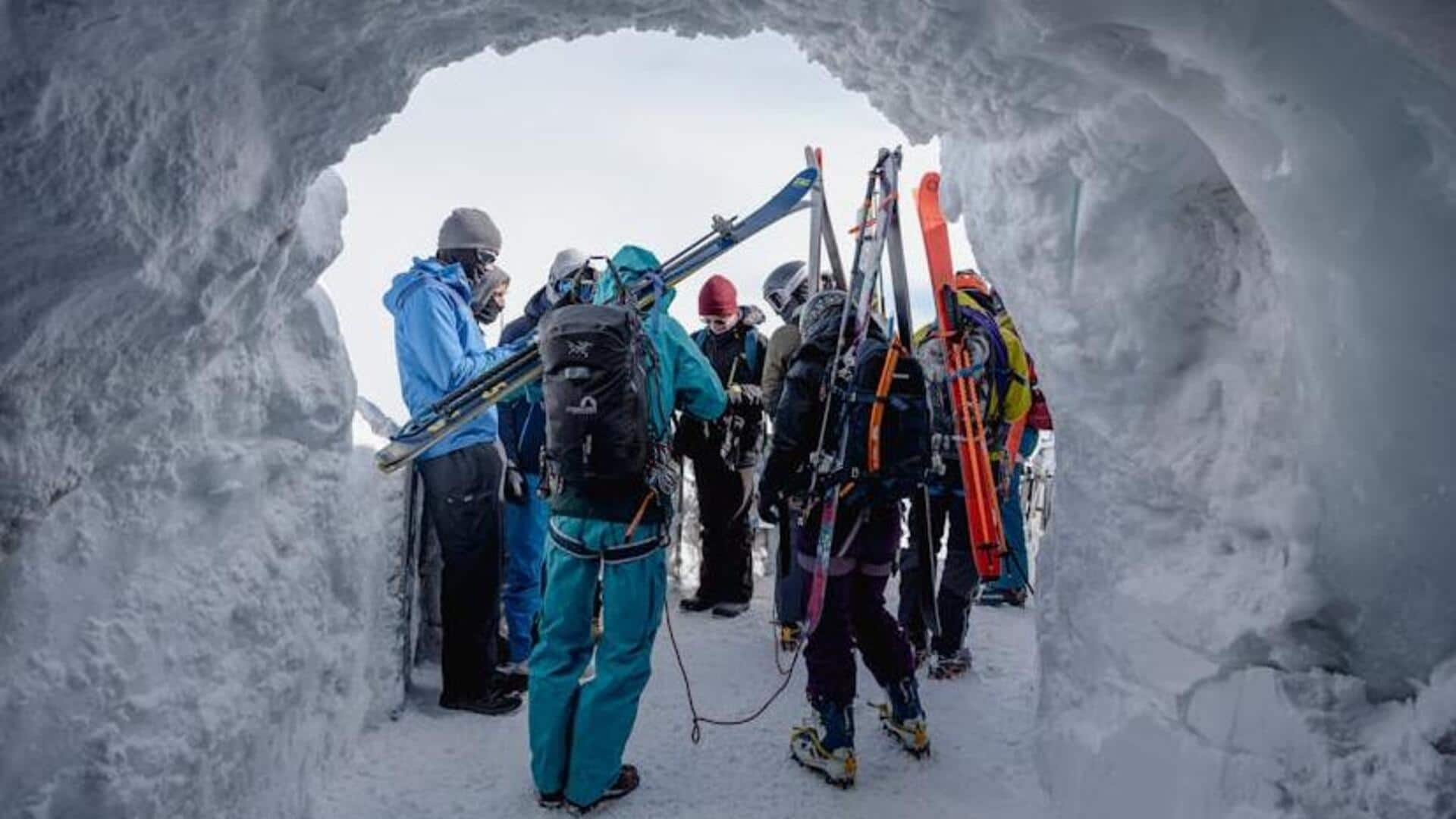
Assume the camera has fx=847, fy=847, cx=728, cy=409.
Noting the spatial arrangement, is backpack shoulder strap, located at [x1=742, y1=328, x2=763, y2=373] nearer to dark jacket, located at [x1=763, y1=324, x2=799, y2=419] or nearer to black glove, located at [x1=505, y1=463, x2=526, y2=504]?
dark jacket, located at [x1=763, y1=324, x2=799, y2=419]

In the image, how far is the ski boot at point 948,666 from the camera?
461 centimetres

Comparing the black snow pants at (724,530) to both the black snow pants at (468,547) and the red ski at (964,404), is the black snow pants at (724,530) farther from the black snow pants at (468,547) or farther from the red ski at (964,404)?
the black snow pants at (468,547)

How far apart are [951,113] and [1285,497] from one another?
1328 millimetres

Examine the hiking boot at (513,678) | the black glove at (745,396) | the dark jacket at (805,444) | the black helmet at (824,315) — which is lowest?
the hiking boot at (513,678)

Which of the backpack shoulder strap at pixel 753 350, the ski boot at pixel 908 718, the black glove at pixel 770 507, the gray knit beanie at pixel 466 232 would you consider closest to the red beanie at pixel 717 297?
→ the backpack shoulder strap at pixel 753 350

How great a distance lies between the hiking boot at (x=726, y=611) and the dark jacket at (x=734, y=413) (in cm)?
96

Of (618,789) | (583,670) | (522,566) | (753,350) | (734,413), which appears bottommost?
(618,789)

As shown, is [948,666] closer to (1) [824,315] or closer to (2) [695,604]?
(2) [695,604]

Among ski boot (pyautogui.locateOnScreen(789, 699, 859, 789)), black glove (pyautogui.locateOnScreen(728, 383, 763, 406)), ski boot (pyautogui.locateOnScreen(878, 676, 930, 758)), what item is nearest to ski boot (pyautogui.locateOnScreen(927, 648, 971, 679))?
ski boot (pyautogui.locateOnScreen(878, 676, 930, 758))

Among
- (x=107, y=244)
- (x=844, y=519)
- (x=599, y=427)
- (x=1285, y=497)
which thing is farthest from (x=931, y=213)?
(x=107, y=244)

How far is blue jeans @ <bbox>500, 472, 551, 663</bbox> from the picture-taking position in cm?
442

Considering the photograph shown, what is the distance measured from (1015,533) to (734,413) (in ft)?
7.14

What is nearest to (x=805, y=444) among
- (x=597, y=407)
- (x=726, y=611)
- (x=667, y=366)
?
(x=667, y=366)

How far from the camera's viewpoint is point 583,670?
319 centimetres
